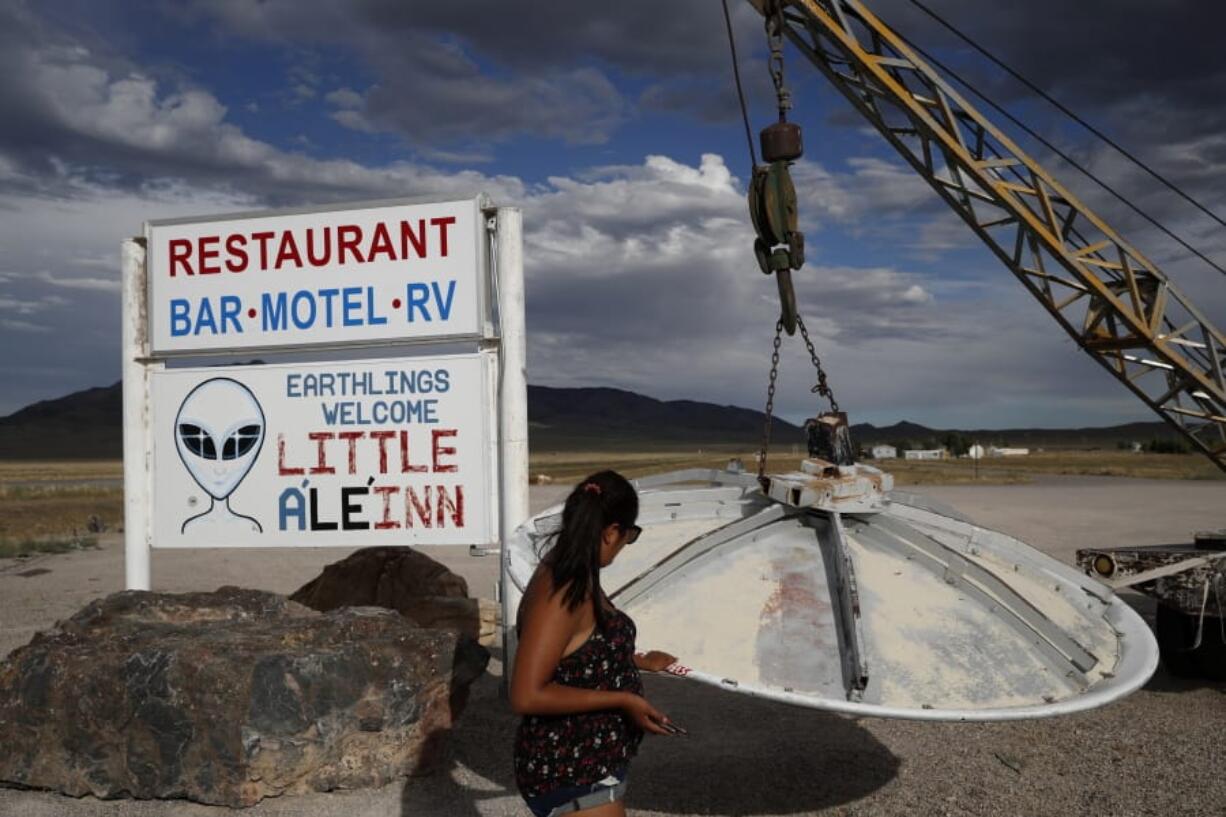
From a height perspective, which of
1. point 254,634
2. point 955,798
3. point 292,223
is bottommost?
point 955,798

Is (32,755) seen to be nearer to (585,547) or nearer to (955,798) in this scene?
(585,547)

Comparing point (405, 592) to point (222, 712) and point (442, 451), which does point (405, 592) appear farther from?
point (222, 712)

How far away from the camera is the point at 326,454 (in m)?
8.66

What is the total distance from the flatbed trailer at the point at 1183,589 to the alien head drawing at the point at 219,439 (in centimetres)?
697

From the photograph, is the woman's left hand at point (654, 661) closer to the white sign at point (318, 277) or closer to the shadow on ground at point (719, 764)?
the shadow on ground at point (719, 764)

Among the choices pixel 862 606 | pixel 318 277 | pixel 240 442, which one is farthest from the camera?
pixel 240 442

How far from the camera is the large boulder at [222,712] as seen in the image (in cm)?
596

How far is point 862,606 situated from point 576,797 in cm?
255

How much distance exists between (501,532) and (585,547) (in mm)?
5272

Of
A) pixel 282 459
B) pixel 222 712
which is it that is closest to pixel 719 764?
pixel 222 712

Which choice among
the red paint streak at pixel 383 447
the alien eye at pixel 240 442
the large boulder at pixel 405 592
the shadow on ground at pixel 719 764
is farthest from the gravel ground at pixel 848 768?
the alien eye at pixel 240 442

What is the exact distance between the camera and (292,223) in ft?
28.9

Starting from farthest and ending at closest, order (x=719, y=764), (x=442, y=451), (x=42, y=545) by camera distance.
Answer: (x=42, y=545) < (x=442, y=451) < (x=719, y=764)

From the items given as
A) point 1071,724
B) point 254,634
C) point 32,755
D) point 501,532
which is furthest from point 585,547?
point 1071,724
